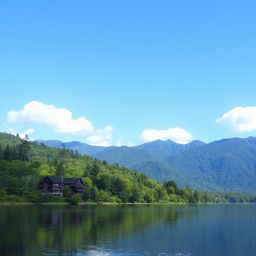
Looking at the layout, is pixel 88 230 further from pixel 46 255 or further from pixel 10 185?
pixel 10 185

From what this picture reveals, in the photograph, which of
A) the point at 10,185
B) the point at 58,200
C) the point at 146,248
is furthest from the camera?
the point at 58,200

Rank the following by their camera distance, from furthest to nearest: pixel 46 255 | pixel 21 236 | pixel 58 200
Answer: pixel 58 200, pixel 21 236, pixel 46 255

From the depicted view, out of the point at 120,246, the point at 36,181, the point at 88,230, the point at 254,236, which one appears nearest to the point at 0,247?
the point at 120,246

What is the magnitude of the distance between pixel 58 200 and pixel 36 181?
1895 cm

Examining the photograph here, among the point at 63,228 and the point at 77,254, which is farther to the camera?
the point at 63,228

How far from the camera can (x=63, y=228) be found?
212ft

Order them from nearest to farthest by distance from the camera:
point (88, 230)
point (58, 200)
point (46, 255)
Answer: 1. point (46, 255)
2. point (88, 230)
3. point (58, 200)

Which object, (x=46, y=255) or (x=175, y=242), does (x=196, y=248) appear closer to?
(x=175, y=242)

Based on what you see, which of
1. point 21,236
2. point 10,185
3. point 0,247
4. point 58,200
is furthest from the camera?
point 58,200

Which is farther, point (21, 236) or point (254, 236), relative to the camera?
point (254, 236)

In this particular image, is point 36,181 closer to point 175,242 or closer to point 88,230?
point 88,230

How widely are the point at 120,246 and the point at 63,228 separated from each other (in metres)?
20.0

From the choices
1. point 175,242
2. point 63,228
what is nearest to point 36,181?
point 63,228

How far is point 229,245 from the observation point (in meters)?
54.0
